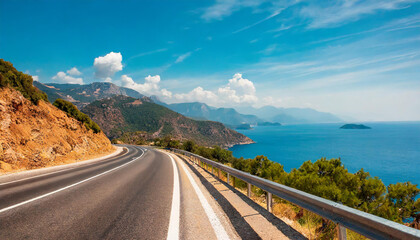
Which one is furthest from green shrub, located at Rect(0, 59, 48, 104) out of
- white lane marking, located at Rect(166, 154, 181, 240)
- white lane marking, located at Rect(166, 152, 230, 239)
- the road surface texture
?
white lane marking, located at Rect(166, 152, 230, 239)

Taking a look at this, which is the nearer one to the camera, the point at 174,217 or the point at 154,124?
the point at 174,217

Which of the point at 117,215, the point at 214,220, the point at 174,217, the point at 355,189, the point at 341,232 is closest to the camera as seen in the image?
the point at 341,232

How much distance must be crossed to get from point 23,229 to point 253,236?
4075 millimetres

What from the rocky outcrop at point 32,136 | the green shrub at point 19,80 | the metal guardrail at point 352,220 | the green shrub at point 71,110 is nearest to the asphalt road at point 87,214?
the metal guardrail at point 352,220

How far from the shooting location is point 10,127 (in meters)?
13.4

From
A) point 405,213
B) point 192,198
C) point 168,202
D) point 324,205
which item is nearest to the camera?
point 324,205

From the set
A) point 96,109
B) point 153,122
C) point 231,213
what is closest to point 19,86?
point 231,213

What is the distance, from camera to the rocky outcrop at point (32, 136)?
12445mm

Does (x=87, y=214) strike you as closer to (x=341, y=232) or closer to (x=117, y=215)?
(x=117, y=215)

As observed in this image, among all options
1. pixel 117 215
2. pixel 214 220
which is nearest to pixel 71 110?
pixel 117 215

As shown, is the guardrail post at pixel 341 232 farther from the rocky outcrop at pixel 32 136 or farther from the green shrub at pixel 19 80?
the green shrub at pixel 19 80

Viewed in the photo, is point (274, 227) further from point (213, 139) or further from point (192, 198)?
point (213, 139)

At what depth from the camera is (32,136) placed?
602 inches

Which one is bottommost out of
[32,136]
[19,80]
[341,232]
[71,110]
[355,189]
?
[355,189]
